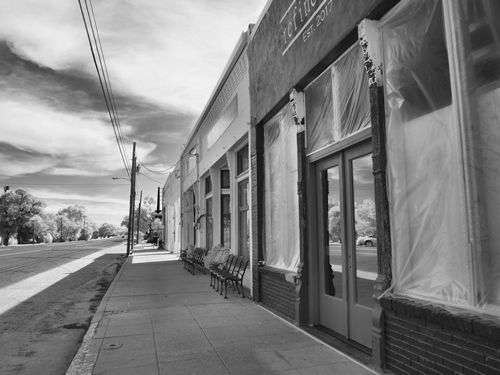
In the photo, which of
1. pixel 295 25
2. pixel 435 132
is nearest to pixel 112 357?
pixel 435 132

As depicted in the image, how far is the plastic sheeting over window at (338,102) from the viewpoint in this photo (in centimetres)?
542

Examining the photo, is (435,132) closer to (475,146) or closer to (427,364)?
(475,146)

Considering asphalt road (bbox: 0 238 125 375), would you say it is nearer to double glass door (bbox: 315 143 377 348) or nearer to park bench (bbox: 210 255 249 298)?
park bench (bbox: 210 255 249 298)

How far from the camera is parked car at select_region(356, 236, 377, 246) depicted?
5.18m

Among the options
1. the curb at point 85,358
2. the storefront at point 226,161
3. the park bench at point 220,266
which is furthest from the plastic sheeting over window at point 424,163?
the park bench at point 220,266

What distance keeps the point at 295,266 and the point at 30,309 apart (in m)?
5.95

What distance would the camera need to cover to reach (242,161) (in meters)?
12.0

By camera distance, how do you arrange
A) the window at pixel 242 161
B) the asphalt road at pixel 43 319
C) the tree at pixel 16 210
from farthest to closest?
the tree at pixel 16 210
the window at pixel 242 161
the asphalt road at pixel 43 319

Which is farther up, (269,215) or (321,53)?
(321,53)

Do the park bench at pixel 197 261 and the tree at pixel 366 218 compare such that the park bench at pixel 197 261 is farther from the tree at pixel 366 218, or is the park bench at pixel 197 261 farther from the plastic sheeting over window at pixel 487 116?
the plastic sheeting over window at pixel 487 116

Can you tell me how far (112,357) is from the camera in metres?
5.11

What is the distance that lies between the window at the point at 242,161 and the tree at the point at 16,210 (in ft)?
302

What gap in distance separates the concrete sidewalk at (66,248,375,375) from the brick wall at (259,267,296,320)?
0.21 metres

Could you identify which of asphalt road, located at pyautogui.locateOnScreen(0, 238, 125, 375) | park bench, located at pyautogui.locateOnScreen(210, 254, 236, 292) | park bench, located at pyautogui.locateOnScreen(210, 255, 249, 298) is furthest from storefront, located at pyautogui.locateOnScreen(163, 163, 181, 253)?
park bench, located at pyautogui.locateOnScreen(210, 255, 249, 298)
